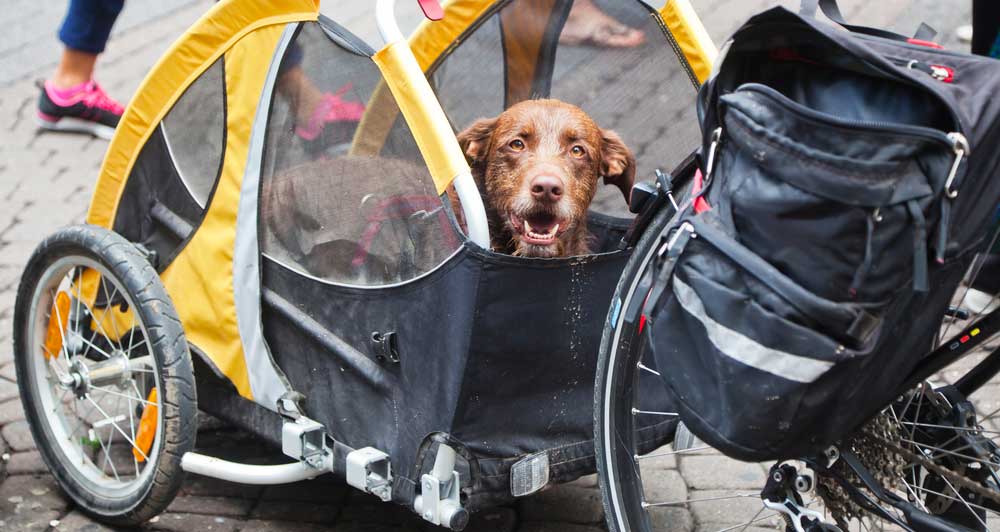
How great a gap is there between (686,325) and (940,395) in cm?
79

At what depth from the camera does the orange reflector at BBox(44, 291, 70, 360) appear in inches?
141

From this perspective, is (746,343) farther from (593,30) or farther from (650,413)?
(593,30)

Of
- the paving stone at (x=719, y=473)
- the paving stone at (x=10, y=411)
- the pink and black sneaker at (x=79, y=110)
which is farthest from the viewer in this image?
the pink and black sneaker at (x=79, y=110)

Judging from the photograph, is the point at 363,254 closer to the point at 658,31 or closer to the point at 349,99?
the point at 349,99

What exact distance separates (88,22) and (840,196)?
524 cm

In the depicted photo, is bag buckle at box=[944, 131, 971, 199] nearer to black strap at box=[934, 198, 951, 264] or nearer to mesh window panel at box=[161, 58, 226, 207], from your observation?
black strap at box=[934, 198, 951, 264]

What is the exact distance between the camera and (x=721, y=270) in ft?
6.66

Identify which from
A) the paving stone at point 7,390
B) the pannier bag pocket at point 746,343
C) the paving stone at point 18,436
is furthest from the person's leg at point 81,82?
the pannier bag pocket at point 746,343

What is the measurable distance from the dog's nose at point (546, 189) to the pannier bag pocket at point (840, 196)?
4.06ft

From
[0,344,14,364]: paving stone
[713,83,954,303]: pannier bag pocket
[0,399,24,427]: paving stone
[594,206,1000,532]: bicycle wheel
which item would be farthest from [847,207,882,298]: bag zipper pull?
[0,344,14,364]: paving stone

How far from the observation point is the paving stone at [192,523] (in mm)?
3492

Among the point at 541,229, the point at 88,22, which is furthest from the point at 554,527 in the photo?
the point at 88,22

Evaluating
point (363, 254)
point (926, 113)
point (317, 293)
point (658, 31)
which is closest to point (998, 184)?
point (926, 113)

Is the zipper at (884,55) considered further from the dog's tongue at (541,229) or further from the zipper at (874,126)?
the dog's tongue at (541,229)
